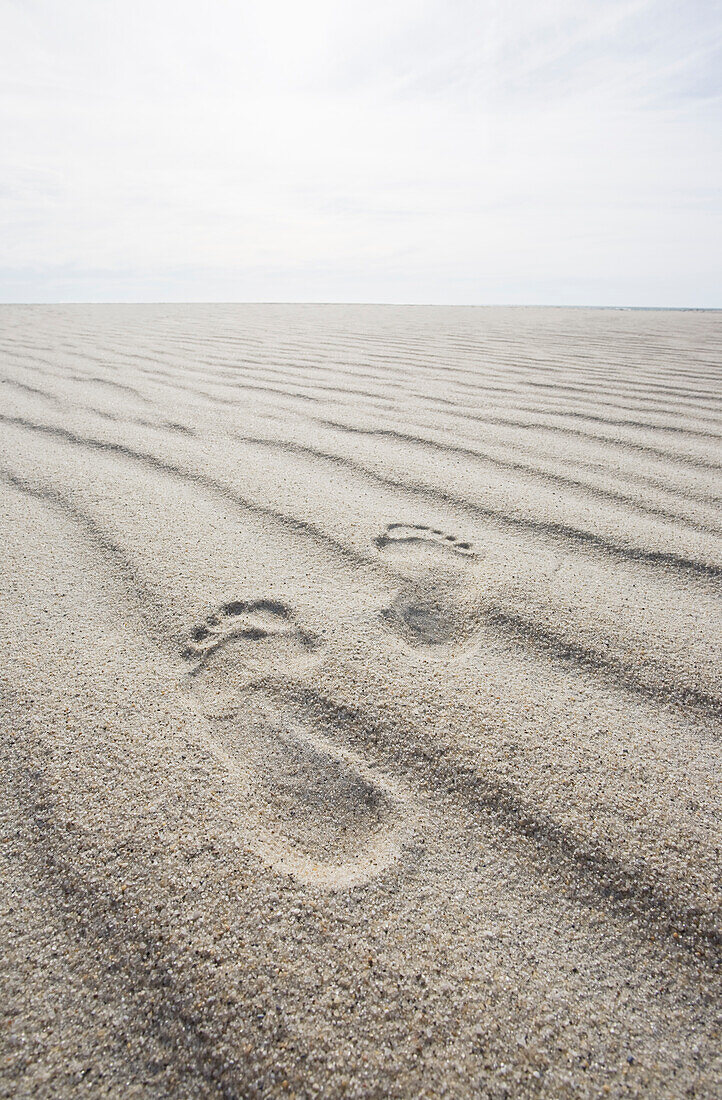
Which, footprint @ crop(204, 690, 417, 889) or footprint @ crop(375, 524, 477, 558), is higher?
footprint @ crop(375, 524, 477, 558)

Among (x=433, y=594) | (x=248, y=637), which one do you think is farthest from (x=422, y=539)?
(x=248, y=637)

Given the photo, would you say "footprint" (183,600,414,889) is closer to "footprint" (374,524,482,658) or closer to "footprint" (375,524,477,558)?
"footprint" (374,524,482,658)

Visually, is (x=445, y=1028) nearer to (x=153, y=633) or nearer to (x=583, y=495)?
(x=153, y=633)

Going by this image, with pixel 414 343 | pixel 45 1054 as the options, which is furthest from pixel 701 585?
pixel 414 343

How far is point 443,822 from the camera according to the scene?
683mm

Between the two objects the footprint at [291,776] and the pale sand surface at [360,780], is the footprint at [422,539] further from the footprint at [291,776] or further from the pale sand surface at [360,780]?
the footprint at [291,776]

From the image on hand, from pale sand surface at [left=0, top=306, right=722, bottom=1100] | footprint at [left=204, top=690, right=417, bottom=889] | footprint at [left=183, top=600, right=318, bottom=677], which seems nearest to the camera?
pale sand surface at [left=0, top=306, right=722, bottom=1100]

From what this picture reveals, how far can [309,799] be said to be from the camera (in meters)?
0.72

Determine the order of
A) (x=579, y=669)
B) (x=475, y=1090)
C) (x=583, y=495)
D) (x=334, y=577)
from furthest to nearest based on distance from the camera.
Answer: (x=583, y=495) → (x=334, y=577) → (x=579, y=669) → (x=475, y=1090)

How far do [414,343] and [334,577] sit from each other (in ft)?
11.5

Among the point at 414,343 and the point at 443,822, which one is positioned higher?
the point at 414,343

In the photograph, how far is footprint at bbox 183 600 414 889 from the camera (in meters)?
0.65

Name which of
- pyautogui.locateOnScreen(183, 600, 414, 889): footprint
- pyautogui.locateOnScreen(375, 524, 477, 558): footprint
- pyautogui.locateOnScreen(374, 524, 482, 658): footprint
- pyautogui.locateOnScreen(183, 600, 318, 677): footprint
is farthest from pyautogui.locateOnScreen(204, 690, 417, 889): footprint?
pyautogui.locateOnScreen(375, 524, 477, 558): footprint

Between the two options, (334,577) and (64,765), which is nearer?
(64,765)
